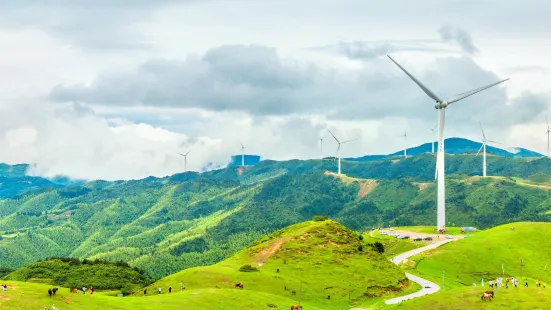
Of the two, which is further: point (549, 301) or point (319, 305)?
point (319, 305)

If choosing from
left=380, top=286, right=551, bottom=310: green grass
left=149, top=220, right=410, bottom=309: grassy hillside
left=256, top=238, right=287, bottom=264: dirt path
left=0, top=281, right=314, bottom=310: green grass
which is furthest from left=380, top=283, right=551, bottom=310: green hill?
left=256, top=238, right=287, bottom=264: dirt path

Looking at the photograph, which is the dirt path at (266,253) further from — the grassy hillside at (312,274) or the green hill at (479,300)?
the green hill at (479,300)

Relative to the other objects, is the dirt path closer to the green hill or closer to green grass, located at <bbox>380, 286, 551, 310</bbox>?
the green hill

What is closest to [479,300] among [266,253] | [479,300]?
[479,300]

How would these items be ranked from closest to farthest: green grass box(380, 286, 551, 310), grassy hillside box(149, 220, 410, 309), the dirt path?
1. green grass box(380, 286, 551, 310)
2. grassy hillside box(149, 220, 410, 309)
3. the dirt path

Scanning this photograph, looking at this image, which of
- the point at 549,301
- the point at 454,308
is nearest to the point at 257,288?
the point at 454,308

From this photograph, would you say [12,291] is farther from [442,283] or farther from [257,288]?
[442,283]

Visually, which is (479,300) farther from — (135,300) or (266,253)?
(266,253)
